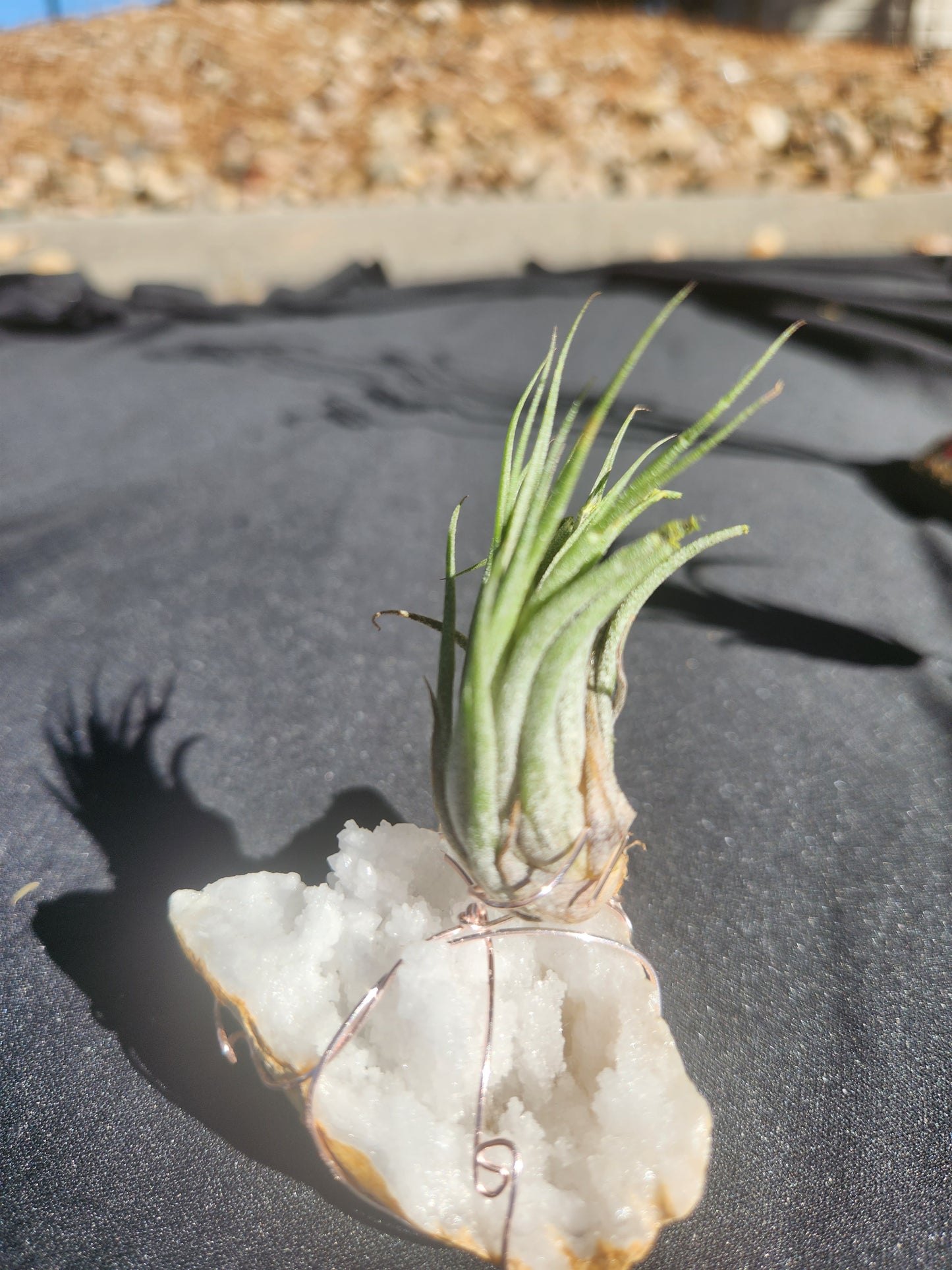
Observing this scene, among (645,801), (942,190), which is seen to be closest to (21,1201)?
(645,801)

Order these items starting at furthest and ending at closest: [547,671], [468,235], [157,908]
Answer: [468,235] → [157,908] → [547,671]

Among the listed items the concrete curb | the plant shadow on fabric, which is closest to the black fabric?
the plant shadow on fabric

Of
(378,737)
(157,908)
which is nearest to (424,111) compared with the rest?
(378,737)

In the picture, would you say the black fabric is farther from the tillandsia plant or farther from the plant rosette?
the tillandsia plant

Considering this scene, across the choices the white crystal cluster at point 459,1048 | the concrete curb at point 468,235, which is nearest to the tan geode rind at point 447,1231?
the white crystal cluster at point 459,1048

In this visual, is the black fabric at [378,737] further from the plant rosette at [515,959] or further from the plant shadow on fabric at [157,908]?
the plant rosette at [515,959]

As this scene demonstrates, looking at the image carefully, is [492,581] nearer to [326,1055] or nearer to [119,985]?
[326,1055]

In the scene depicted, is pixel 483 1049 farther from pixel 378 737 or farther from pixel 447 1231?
pixel 378 737
